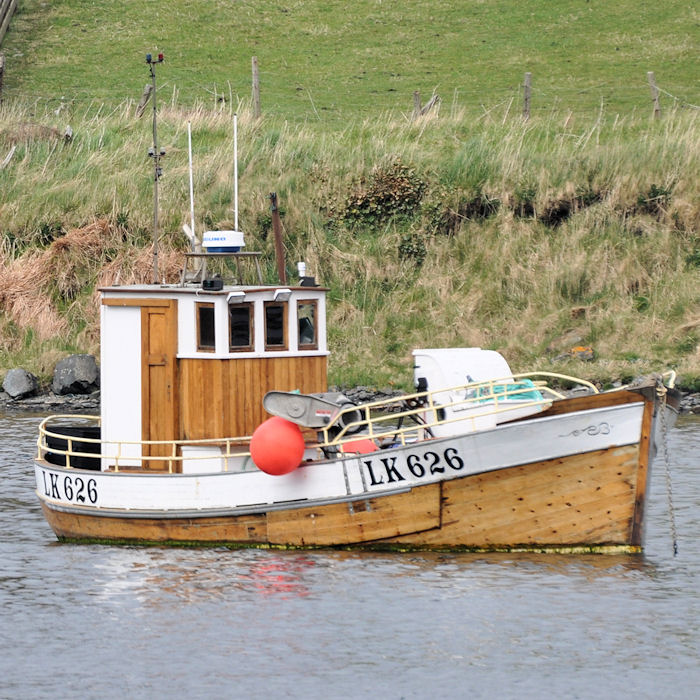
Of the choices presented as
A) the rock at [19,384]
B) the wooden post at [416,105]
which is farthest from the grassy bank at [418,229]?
the wooden post at [416,105]

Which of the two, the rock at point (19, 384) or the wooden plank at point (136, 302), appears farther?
the rock at point (19, 384)

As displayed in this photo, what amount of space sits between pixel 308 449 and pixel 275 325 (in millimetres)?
1787

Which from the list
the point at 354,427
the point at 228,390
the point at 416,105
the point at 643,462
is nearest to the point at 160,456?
the point at 228,390

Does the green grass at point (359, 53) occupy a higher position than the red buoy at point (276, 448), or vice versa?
the green grass at point (359, 53)

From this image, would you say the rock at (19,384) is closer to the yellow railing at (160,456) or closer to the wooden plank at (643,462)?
the yellow railing at (160,456)

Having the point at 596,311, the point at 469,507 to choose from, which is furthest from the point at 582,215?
the point at 469,507

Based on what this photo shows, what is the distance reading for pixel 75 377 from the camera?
33844mm

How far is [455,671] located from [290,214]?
86.2 ft

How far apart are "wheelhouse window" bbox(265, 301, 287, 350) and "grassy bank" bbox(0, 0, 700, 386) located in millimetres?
13837

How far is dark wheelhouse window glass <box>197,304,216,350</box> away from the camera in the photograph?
61.5 ft

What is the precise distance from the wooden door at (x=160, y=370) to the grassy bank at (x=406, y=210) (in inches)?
547

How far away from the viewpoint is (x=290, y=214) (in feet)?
128

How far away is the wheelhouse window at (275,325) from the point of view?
18.9 m

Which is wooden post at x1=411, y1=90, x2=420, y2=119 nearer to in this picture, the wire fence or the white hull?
the wire fence
